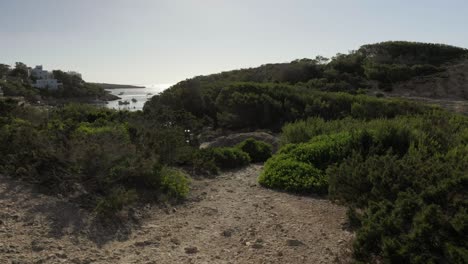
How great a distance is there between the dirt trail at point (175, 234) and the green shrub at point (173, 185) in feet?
1.28

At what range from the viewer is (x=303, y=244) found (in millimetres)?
5547

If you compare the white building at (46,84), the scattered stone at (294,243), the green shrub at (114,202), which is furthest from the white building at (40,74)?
the scattered stone at (294,243)

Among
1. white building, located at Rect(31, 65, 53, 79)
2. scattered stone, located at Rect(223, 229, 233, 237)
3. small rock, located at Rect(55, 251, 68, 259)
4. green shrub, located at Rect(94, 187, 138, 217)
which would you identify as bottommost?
scattered stone, located at Rect(223, 229, 233, 237)

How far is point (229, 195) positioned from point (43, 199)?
3.55 meters

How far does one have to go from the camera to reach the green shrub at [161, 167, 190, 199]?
778 centimetres

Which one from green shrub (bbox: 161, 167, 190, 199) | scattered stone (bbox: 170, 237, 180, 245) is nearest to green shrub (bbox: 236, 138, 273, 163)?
green shrub (bbox: 161, 167, 190, 199)

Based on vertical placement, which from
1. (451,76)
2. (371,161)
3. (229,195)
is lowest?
(229,195)

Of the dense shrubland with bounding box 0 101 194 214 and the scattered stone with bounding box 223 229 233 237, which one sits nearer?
the scattered stone with bounding box 223 229 233 237

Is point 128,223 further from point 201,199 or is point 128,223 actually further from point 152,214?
point 201,199

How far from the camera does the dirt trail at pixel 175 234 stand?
4910 mm

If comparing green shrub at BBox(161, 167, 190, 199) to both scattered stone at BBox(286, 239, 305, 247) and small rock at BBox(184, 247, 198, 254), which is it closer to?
small rock at BBox(184, 247, 198, 254)

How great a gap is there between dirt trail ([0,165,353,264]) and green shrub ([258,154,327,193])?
110 centimetres

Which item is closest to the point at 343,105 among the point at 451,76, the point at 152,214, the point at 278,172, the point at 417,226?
the point at 278,172

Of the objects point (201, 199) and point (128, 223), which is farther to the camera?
point (201, 199)
